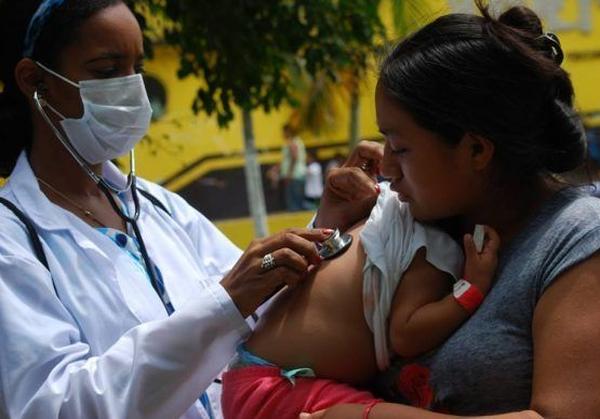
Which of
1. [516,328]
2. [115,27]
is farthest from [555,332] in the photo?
[115,27]

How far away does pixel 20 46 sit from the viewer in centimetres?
256

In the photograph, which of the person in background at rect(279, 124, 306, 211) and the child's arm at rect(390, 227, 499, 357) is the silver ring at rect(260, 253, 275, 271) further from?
the person in background at rect(279, 124, 306, 211)

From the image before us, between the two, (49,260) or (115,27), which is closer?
(49,260)

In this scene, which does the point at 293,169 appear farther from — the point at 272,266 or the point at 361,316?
the point at 361,316

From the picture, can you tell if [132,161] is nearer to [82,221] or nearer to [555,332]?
[82,221]

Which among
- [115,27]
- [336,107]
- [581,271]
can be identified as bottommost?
[336,107]

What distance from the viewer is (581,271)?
5.71 ft

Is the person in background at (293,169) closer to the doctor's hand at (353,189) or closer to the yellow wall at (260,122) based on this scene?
the yellow wall at (260,122)

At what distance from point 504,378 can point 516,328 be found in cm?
9

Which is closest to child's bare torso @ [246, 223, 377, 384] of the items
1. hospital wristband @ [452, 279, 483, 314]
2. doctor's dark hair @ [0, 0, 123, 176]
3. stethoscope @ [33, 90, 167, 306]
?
hospital wristband @ [452, 279, 483, 314]

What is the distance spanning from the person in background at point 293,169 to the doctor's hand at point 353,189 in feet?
38.4

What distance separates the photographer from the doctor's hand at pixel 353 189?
2.29 m

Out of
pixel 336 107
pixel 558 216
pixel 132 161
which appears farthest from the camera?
pixel 336 107

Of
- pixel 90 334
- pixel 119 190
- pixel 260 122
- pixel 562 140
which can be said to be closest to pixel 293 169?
pixel 260 122
